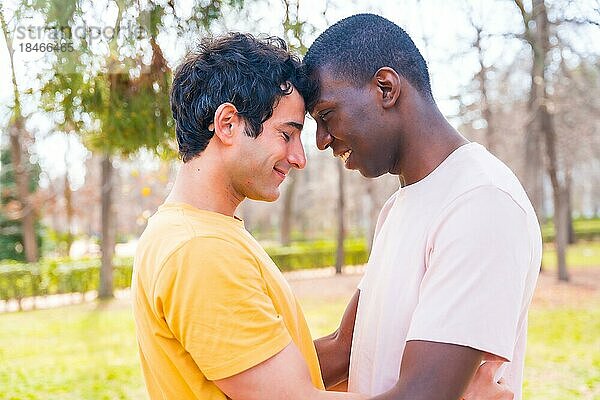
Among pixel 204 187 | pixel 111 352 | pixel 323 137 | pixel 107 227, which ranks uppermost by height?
pixel 323 137

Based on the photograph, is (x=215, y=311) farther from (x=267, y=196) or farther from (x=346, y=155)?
(x=346, y=155)

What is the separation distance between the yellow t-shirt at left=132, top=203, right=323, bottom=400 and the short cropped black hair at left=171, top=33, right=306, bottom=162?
0.60 feet

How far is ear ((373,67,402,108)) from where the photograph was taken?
1.61 meters

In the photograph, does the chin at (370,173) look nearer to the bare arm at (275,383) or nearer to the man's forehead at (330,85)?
the man's forehead at (330,85)

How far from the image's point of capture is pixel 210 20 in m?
3.28

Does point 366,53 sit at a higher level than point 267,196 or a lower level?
higher

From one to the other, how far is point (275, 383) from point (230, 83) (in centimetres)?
62

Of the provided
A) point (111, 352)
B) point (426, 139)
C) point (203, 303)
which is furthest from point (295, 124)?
point (111, 352)

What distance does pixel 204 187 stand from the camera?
1.62 meters

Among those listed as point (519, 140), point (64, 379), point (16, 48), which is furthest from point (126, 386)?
point (519, 140)

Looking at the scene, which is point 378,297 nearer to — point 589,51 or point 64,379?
point 64,379

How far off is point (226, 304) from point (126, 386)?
278 inches

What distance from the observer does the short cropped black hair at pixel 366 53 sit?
1.63 meters

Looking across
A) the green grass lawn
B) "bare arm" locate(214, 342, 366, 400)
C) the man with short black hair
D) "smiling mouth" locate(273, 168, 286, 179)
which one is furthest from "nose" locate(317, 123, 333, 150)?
the green grass lawn
